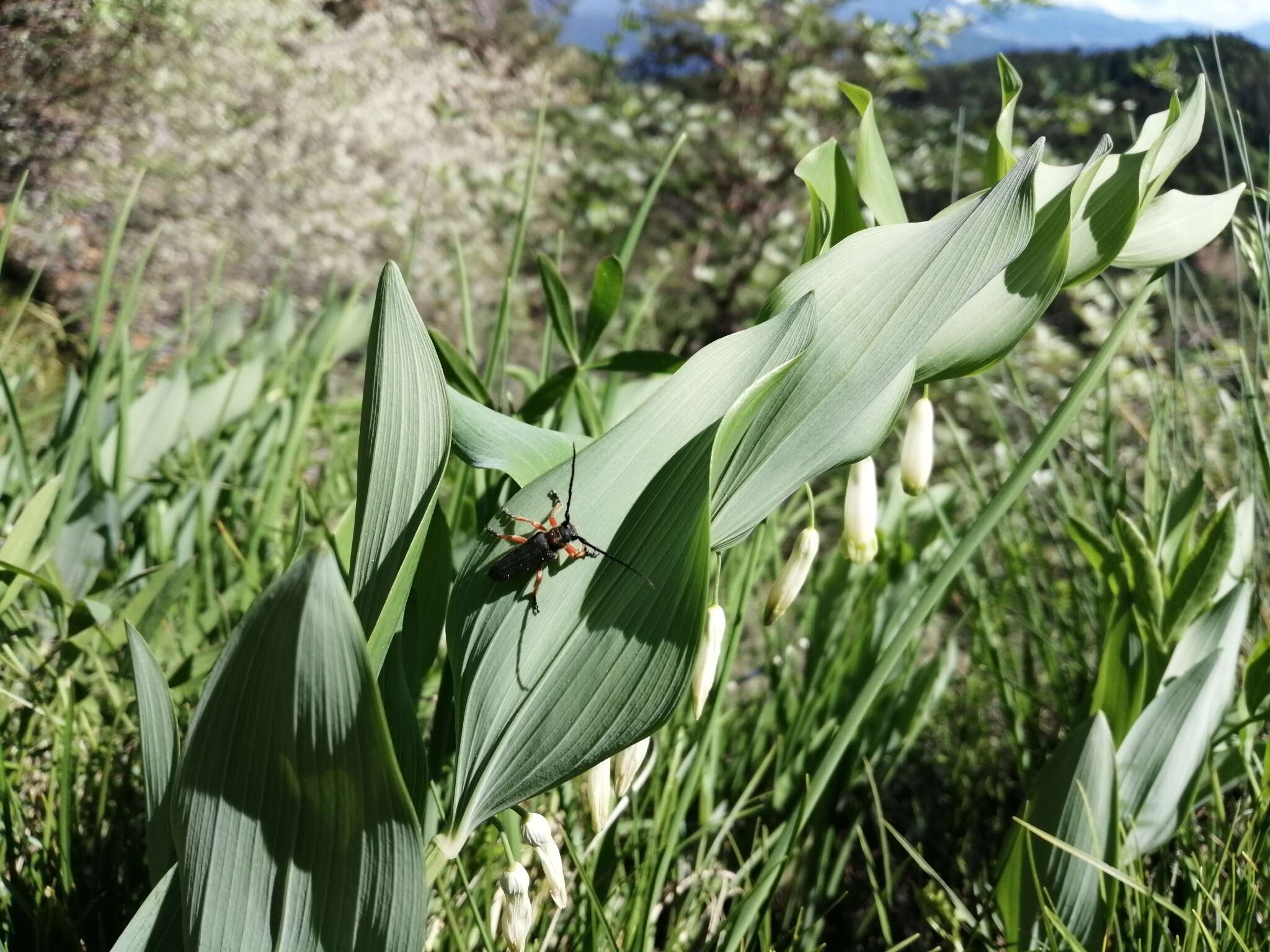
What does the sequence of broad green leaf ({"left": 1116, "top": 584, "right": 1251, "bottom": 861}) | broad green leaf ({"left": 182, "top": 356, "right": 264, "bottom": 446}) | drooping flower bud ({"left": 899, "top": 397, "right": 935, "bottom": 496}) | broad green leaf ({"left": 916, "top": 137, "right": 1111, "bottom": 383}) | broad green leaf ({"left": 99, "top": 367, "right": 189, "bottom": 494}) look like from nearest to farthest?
broad green leaf ({"left": 916, "top": 137, "right": 1111, "bottom": 383})
drooping flower bud ({"left": 899, "top": 397, "right": 935, "bottom": 496})
broad green leaf ({"left": 1116, "top": 584, "right": 1251, "bottom": 861})
broad green leaf ({"left": 99, "top": 367, "right": 189, "bottom": 494})
broad green leaf ({"left": 182, "top": 356, "right": 264, "bottom": 446})

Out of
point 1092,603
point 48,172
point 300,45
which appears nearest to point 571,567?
point 1092,603

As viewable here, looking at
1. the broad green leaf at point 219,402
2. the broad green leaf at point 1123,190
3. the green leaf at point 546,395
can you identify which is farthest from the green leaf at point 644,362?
the broad green leaf at point 219,402

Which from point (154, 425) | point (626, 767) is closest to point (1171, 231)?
point (626, 767)

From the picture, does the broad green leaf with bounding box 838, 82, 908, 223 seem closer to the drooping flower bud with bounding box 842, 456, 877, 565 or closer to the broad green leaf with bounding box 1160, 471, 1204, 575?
the drooping flower bud with bounding box 842, 456, 877, 565

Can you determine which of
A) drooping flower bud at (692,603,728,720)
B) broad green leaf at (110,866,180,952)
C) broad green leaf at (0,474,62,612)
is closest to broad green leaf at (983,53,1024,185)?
drooping flower bud at (692,603,728,720)

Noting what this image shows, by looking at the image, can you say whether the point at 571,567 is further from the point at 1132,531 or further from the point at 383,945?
the point at 1132,531
